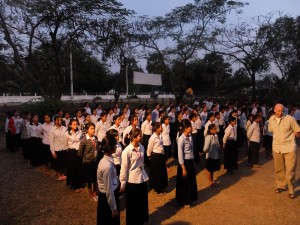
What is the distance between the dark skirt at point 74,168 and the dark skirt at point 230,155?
13.3 feet

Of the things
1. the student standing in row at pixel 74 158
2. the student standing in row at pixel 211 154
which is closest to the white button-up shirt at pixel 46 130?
the student standing in row at pixel 74 158

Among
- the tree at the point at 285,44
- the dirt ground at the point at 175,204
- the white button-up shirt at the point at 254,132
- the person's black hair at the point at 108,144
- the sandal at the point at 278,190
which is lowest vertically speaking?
the dirt ground at the point at 175,204

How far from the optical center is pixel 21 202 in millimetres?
7254

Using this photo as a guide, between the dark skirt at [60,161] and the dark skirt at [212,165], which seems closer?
the dark skirt at [212,165]

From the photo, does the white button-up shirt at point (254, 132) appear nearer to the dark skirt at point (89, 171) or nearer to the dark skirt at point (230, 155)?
the dark skirt at point (230, 155)

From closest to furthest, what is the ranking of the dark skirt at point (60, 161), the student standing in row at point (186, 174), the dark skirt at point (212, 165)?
1. the student standing in row at point (186, 174)
2. the dark skirt at point (212, 165)
3. the dark skirt at point (60, 161)

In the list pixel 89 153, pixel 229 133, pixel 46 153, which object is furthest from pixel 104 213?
pixel 229 133

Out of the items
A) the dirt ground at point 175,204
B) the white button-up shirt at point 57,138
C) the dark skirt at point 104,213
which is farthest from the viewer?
the white button-up shirt at point 57,138

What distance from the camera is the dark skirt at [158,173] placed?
7.62m

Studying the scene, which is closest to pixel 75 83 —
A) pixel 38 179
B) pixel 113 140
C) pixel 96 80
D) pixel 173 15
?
Result: pixel 96 80

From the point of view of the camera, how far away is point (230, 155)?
944 centimetres

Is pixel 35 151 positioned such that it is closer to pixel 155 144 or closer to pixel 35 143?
pixel 35 143

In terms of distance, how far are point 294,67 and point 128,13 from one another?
19297mm

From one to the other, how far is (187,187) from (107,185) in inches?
103
